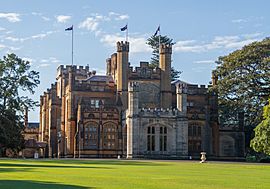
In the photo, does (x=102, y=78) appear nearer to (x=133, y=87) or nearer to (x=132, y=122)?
(x=133, y=87)

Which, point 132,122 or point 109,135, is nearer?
point 132,122

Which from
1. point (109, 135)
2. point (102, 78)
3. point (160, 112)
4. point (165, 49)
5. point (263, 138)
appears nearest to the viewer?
point (263, 138)

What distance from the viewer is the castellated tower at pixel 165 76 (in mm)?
81625

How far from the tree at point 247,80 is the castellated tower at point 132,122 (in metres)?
12.1

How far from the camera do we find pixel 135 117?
238 feet

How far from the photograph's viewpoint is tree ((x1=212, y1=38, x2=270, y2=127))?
7531 centimetres

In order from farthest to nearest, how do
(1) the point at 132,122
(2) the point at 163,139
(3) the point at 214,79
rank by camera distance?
(3) the point at 214,79, (2) the point at 163,139, (1) the point at 132,122

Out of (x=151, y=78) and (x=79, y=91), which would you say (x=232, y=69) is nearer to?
(x=151, y=78)

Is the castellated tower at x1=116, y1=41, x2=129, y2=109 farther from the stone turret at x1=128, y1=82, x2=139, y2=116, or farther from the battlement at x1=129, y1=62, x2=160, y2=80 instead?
the stone turret at x1=128, y1=82, x2=139, y2=116

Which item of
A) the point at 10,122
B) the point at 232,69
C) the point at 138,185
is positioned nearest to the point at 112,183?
the point at 138,185

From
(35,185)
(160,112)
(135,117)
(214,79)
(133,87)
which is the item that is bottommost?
(35,185)

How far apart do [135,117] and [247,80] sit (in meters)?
15.3

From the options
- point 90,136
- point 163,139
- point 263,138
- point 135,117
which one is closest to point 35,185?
point 263,138

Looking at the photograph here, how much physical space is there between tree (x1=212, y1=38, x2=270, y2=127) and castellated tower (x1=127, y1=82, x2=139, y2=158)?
12.1m
